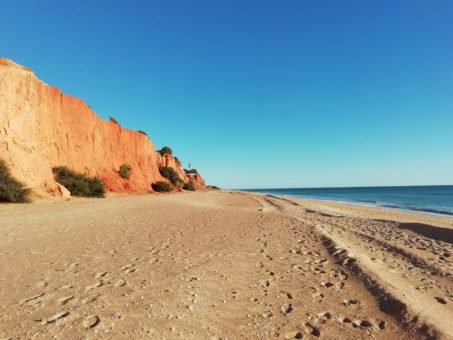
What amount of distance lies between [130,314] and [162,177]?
43.8m

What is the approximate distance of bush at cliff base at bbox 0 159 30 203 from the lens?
14531 mm

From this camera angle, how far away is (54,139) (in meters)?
23.0

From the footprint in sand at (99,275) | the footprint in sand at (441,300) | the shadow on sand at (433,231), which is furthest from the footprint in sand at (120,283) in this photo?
the shadow on sand at (433,231)

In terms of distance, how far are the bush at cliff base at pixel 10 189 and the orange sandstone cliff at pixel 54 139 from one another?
38.1 inches

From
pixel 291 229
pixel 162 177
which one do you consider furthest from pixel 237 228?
pixel 162 177

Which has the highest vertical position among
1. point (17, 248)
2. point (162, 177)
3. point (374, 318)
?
point (162, 177)

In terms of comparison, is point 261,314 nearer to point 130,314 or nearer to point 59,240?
point 130,314

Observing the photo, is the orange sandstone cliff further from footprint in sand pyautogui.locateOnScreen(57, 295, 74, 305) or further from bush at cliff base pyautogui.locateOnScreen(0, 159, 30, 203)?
footprint in sand pyautogui.locateOnScreen(57, 295, 74, 305)

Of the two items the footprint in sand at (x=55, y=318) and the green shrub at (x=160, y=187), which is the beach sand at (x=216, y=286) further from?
the green shrub at (x=160, y=187)

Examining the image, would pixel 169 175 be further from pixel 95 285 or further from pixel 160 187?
pixel 95 285

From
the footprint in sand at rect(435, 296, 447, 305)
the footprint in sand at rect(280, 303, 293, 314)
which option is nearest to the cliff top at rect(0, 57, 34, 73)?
the footprint in sand at rect(280, 303, 293, 314)

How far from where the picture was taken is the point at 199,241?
320 inches

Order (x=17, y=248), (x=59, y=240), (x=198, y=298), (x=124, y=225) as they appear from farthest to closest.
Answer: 1. (x=124, y=225)
2. (x=59, y=240)
3. (x=17, y=248)
4. (x=198, y=298)

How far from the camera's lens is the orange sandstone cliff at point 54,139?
17078mm
